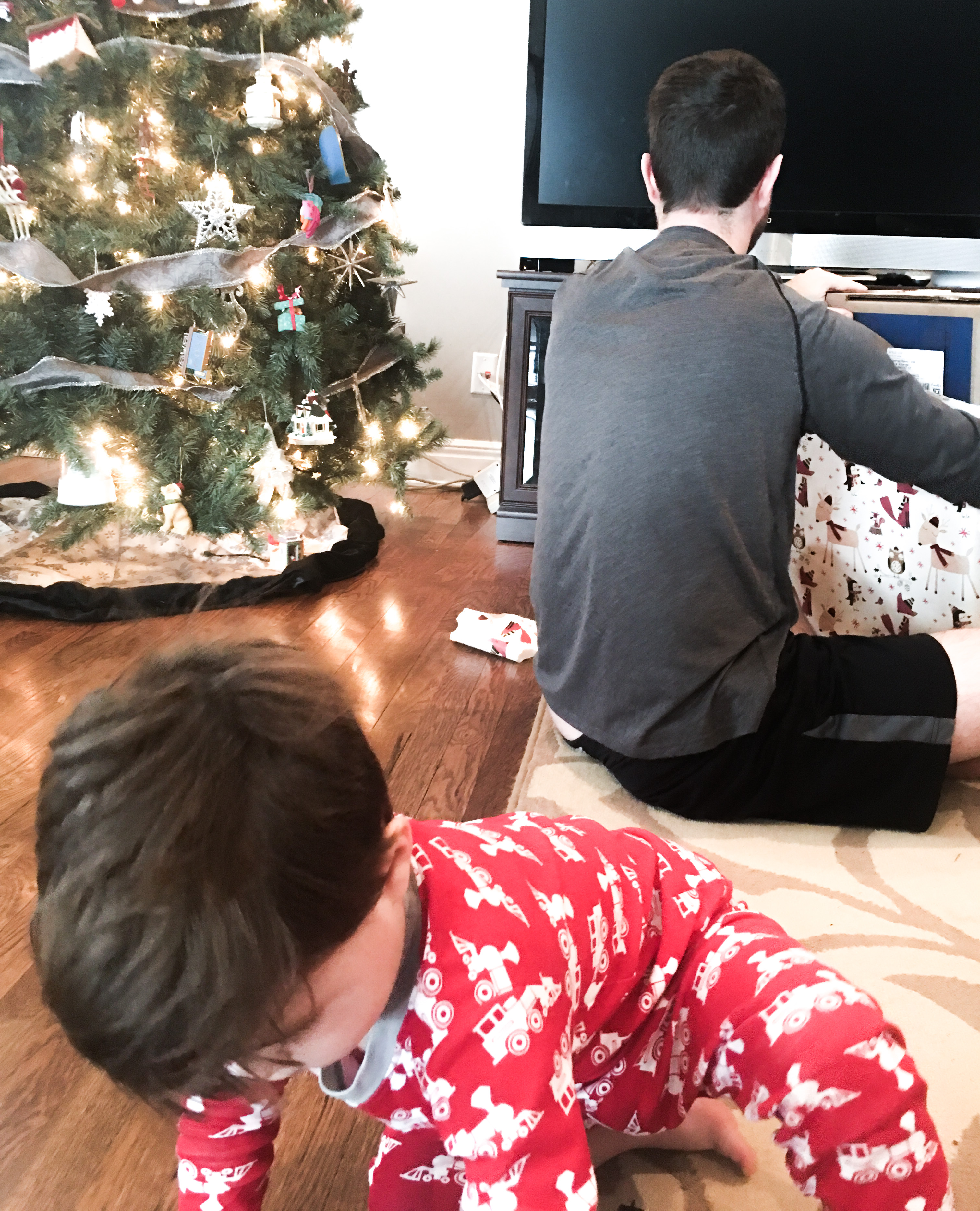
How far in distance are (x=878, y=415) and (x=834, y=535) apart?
1.33ft

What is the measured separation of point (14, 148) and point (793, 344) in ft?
4.71

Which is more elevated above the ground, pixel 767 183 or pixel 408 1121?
pixel 767 183

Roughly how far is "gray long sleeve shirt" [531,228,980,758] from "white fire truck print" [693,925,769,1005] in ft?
1.49

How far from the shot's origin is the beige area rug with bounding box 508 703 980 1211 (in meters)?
0.72

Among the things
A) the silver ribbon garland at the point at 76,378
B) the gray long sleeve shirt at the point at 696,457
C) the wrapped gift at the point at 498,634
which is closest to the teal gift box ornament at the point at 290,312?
the silver ribbon garland at the point at 76,378

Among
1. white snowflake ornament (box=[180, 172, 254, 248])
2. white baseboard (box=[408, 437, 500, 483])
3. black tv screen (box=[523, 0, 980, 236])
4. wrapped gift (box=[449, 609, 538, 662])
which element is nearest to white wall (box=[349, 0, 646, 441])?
white baseboard (box=[408, 437, 500, 483])

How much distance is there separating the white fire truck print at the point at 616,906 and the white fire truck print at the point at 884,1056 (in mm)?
140

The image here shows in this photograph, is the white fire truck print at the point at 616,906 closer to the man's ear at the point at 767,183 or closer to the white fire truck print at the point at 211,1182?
the white fire truck print at the point at 211,1182

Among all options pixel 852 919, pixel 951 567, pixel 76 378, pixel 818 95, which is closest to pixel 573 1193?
pixel 852 919

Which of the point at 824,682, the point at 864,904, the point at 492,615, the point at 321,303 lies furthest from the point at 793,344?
the point at 321,303

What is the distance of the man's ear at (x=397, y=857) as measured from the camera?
0.44 m

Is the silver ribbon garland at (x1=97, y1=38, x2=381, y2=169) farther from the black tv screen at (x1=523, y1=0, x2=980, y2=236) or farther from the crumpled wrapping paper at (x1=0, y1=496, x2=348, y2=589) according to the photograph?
the crumpled wrapping paper at (x1=0, y1=496, x2=348, y2=589)

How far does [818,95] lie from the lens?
2.03 meters

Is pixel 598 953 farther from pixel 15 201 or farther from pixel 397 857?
pixel 15 201
